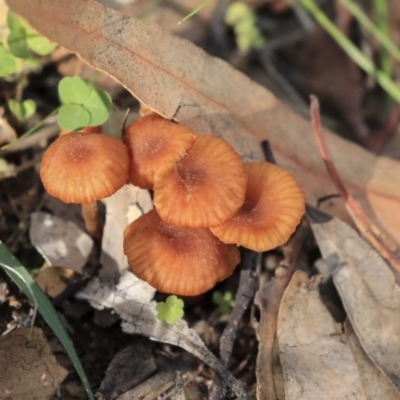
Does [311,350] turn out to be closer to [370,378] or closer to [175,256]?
[370,378]

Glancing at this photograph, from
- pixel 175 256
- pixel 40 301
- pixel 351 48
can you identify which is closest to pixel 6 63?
pixel 40 301

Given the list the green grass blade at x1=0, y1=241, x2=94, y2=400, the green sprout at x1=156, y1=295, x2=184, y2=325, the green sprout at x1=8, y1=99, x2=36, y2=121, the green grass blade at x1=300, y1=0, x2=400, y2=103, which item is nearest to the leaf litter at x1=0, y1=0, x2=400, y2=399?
the green sprout at x1=156, y1=295, x2=184, y2=325

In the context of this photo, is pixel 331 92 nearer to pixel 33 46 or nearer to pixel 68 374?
pixel 33 46

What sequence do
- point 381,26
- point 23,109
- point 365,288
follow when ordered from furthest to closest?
1. point 381,26
2. point 23,109
3. point 365,288

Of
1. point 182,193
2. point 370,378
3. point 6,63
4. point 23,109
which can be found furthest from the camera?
point 23,109

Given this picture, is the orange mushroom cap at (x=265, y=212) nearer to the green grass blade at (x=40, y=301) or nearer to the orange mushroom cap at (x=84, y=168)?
the orange mushroom cap at (x=84, y=168)

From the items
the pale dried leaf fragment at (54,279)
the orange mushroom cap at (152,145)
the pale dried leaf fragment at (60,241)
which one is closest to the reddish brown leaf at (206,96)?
the orange mushroom cap at (152,145)

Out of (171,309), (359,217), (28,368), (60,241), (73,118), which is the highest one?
(359,217)

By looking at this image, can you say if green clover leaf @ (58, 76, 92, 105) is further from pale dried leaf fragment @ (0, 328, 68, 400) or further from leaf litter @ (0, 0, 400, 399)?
pale dried leaf fragment @ (0, 328, 68, 400)
